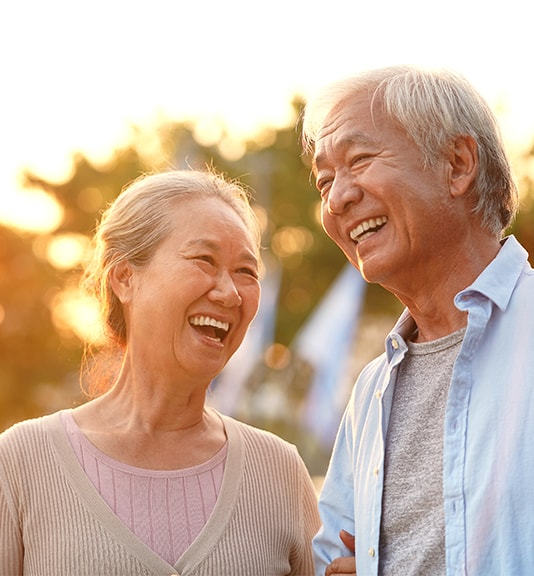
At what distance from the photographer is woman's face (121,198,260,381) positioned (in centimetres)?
340

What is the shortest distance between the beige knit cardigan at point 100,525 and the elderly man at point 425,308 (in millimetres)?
207

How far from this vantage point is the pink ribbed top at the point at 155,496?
10.5ft

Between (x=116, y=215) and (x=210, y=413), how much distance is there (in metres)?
0.84

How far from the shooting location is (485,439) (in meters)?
2.62

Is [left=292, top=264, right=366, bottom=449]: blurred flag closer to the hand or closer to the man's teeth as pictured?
the hand

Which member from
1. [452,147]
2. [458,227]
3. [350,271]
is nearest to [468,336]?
[458,227]

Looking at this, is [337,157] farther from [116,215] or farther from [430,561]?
[430,561]

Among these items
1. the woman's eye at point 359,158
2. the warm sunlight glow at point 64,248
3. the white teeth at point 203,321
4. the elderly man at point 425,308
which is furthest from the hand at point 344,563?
the warm sunlight glow at point 64,248

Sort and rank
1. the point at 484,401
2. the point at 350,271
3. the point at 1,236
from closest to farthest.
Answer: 1. the point at 484,401
2. the point at 350,271
3. the point at 1,236

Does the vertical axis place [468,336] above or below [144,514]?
above

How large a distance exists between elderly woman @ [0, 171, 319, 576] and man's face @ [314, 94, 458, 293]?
0.60 meters

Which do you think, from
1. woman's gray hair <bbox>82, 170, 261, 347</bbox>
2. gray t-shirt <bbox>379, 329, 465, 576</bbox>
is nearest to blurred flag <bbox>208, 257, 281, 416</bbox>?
woman's gray hair <bbox>82, 170, 261, 347</bbox>

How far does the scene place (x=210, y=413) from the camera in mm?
3707

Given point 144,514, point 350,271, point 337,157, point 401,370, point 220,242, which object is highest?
point 337,157
